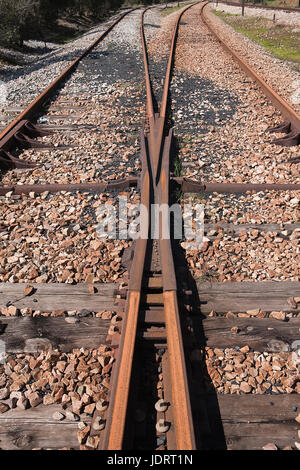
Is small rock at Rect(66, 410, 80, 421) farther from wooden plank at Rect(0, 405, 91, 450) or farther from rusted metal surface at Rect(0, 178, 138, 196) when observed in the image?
rusted metal surface at Rect(0, 178, 138, 196)

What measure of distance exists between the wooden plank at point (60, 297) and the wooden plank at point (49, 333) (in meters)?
0.13

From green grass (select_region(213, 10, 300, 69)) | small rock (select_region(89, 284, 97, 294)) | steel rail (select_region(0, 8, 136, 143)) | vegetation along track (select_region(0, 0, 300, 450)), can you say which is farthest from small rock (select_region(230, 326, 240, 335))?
green grass (select_region(213, 10, 300, 69))

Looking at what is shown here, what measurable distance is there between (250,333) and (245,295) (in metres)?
0.37

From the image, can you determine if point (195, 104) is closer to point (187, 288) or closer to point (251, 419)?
point (187, 288)

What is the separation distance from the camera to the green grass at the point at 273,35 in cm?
1144

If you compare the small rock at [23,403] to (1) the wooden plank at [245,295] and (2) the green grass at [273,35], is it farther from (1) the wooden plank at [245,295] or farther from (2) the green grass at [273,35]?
(2) the green grass at [273,35]

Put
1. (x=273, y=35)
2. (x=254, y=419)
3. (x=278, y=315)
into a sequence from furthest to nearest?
(x=273, y=35) → (x=278, y=315) → (x=254, y=419)

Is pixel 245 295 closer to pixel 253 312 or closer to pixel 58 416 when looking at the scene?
pixel 253 312

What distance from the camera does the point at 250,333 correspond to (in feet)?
8.28

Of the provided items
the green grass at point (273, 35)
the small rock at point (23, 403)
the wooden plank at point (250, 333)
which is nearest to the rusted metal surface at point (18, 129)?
the small rock at point (23, 403)

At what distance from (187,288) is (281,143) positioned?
3168 mm

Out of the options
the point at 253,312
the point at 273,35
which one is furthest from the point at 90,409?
the point at 273,35

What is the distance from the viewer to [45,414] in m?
2.07

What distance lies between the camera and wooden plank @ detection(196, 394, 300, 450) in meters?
1.94
